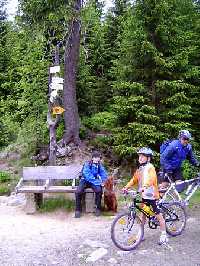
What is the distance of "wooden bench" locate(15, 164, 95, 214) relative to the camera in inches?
418

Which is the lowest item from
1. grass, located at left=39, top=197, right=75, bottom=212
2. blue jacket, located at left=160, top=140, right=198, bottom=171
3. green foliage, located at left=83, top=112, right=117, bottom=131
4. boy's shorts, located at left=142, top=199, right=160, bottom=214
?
grass, located at left=39, top=197, right=75, bottom=212

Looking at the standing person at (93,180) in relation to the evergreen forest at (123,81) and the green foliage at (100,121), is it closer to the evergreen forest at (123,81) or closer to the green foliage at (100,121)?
the evergreen forest at (123,81)

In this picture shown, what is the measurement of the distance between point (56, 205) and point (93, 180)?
4.33 feet

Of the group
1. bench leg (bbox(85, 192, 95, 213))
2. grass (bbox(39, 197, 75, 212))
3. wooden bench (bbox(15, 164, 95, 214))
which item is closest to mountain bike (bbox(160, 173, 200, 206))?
bench leg (bbox(85, 192, 95, 213))

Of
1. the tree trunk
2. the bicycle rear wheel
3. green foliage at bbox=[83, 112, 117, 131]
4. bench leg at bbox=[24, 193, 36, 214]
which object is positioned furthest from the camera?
green foliage at bbox=[83, 112, 117, 131]

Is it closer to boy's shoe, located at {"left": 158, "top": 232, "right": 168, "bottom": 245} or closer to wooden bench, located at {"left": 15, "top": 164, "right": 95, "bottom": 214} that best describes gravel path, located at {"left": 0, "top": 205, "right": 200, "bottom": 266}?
boy's shoe, located at {"left": 158, "top": 232, "right": 168, "bottom": 245}

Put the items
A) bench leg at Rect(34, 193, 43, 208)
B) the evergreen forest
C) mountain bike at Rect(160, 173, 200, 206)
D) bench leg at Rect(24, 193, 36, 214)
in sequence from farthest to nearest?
the evergreen forest, bench leg at Rect(34, 193, 43, 208), bench leg at Rect(24, 193, 36, 214), mountain bike at Rect(160, 173, 200, 206)

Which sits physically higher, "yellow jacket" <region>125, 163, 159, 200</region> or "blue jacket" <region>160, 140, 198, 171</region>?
"blue jacket" <region>160, 140, 198, 171</region>

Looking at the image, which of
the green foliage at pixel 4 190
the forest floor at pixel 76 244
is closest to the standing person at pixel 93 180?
the forest floor at pixel 76 244

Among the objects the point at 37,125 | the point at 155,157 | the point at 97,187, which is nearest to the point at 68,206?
the point at 97,187

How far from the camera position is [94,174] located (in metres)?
10.5

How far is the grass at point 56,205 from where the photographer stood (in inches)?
430

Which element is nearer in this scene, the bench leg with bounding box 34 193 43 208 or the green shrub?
the bench leg with bounding box 34 193 43 208

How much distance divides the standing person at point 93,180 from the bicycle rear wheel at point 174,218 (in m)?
2.29
